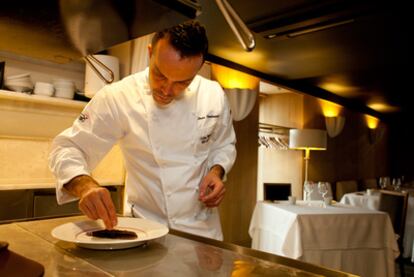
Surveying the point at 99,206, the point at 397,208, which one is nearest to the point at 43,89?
the point at 99,206

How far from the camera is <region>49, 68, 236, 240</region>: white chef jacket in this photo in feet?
3.90

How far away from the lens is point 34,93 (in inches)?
94.9

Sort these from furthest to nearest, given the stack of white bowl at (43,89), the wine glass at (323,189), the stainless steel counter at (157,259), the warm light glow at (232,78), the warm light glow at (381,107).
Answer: the warm light glow at (381,107) < the warm light glow at (232,78) < the wine glass at (323,189) < the stack of white bowl at (43,89) < the stainless steel counter at (157,259)

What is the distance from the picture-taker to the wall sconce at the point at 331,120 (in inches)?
260

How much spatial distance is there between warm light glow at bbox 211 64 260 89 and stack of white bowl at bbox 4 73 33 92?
263cm

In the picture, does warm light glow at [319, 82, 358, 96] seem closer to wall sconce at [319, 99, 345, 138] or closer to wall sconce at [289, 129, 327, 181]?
wall sconce at [319, 99, 345, 138]

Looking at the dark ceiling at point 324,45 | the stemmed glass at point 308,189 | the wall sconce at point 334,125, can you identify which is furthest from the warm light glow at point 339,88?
the stemmed glass at point 308,189

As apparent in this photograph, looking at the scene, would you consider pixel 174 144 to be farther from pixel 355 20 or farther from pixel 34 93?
pixel 355 20

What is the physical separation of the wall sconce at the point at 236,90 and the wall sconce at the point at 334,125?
232 centimetres

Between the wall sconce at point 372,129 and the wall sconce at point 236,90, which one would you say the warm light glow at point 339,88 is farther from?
the wall sconce at point 372,129

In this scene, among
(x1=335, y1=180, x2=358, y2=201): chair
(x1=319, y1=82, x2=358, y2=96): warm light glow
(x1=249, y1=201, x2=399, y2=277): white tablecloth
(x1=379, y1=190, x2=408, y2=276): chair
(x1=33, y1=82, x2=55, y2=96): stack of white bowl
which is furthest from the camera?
(x1=335, y1=180, x2=358, y2=201): chair

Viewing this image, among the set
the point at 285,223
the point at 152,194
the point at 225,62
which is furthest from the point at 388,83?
the point at 152,194

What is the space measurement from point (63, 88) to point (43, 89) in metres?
0.14

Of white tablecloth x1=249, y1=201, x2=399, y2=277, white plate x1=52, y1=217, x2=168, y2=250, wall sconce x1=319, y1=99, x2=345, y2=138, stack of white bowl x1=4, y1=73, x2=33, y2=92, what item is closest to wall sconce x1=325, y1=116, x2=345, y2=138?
wall sconce x1=319, y1=99, x2=345, y2=138
